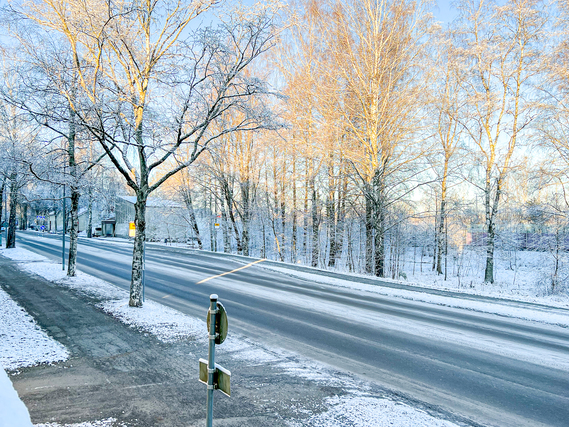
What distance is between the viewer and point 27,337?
20.4 feet

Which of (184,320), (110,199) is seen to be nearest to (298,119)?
(110,199)

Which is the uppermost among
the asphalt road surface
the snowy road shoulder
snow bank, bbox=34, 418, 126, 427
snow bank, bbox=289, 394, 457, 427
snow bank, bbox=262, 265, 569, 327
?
snow bank, bbox=34, 418, 126, 427

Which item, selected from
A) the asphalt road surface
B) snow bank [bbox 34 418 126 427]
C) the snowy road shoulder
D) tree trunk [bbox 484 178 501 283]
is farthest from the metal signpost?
tree trunk [bbox 484 178 501 283]

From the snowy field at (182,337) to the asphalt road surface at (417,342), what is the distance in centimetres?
48

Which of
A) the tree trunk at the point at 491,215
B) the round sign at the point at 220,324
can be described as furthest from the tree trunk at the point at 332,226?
the round sign at the point at 220,324

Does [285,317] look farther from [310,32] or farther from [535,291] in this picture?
[310,32]

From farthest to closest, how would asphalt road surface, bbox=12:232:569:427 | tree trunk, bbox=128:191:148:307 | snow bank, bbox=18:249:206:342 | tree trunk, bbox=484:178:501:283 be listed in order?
tree trunk, bbox=484:178:501:283
tree trunk, bbox=128:191:148:307
snow bank, bbox=18:249:206:342
asphalt road surface, bbox=12:232:569:427

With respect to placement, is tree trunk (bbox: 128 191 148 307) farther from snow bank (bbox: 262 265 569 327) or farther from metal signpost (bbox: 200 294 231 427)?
snow bank (bbox: 262 265 569 327)

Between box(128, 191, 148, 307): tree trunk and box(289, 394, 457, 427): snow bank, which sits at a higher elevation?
box(128, 191, 148, 307): tree trunk

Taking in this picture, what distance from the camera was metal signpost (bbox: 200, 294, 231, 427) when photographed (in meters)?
2.76

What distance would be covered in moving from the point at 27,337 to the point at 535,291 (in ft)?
68.9

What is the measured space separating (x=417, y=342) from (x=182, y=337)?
4851 millimetres

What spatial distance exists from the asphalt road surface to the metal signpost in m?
3.04

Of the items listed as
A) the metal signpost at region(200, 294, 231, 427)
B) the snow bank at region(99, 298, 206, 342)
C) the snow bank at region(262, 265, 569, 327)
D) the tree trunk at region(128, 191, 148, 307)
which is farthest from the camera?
the snow bank at region(262, 265, 569, 327)
